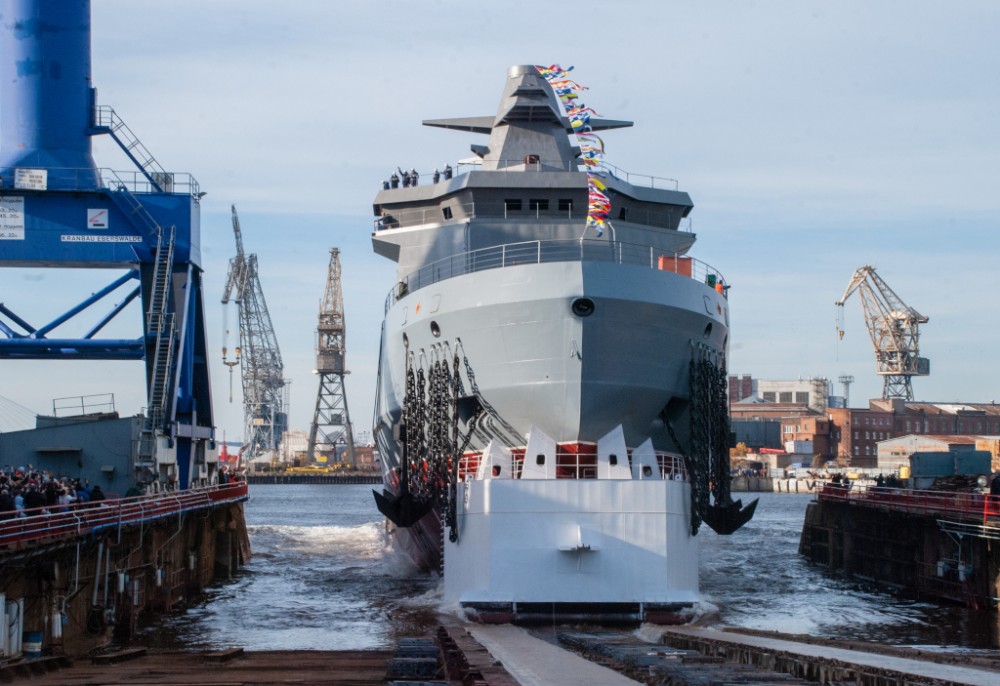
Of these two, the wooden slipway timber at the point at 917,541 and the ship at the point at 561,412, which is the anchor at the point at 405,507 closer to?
the ship at the point at 561,412

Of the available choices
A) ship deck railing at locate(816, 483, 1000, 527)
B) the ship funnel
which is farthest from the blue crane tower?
ship deck railing at locate(816, 483, 1000, 527)

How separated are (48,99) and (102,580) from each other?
639 inches

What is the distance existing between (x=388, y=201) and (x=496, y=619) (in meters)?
15.2

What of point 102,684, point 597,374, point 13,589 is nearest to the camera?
point 102,684

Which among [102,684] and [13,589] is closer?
[102,684]

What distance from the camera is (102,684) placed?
16281mm

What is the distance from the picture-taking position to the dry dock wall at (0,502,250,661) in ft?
66.5

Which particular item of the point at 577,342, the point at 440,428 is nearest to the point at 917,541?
the point at 577,342

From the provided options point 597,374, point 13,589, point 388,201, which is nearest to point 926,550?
point 597,374

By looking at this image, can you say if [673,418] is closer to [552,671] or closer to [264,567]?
[552,671]

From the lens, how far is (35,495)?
74.5 ft

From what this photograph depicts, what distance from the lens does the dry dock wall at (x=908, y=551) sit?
29.2 metres

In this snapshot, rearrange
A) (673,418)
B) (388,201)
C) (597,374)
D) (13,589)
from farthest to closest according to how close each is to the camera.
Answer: (388,201) < (673,418) < (597,374) < (13,589)

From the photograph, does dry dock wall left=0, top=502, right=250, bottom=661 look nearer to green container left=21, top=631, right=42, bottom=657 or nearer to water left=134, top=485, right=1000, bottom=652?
green container left=21, top=631, right=42, bottom=657
